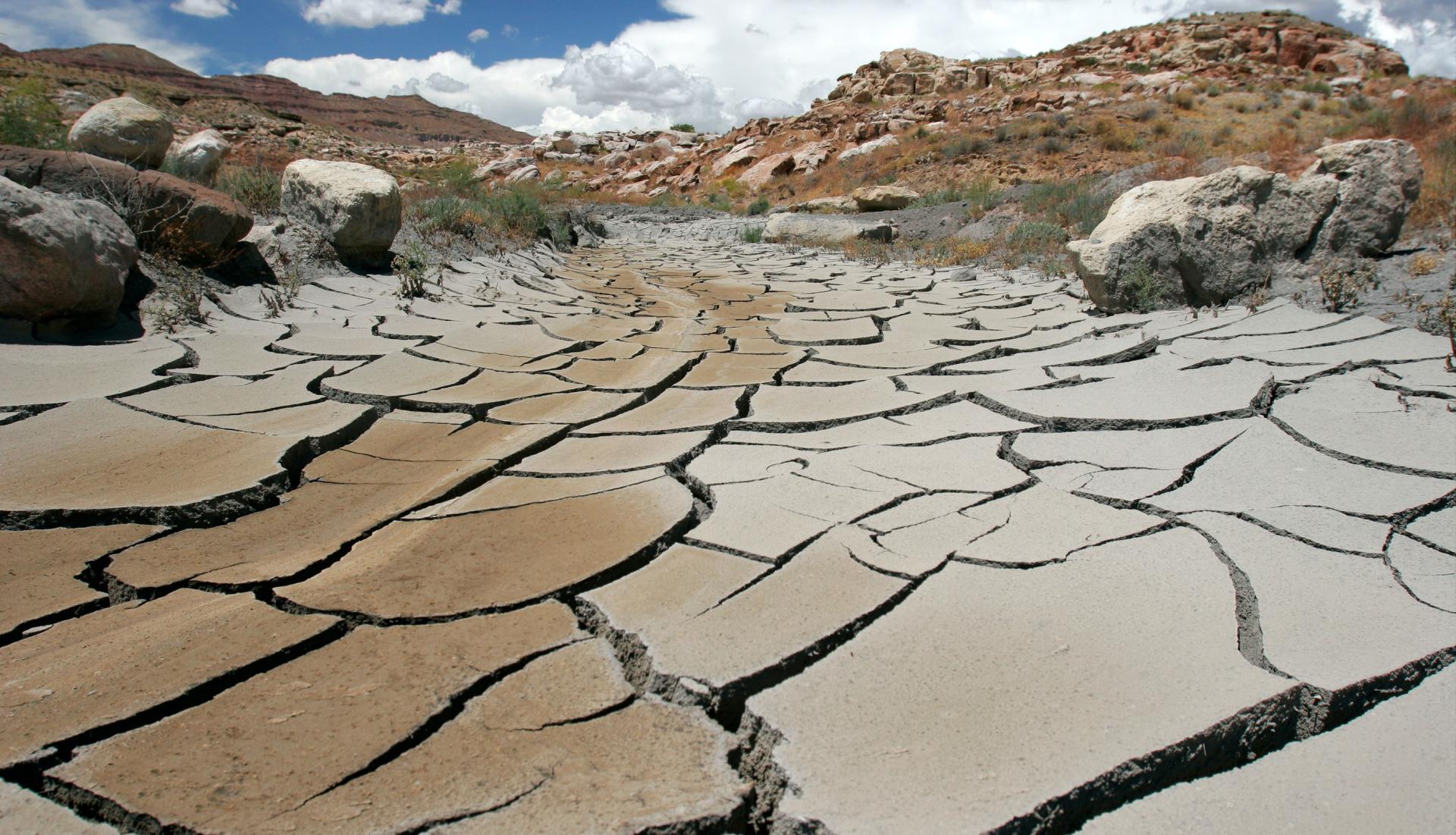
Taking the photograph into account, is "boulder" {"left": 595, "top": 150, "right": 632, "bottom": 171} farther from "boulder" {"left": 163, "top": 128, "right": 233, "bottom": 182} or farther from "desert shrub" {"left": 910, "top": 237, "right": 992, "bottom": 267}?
"boulder" {"left": 163, "top": 128, "right": 233, "bottom": 182}

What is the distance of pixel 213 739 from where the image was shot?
122cm

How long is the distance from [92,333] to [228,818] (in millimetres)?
3601

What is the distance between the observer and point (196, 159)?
20.3 feet

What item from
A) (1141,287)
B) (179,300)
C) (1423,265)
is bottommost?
(179,300)

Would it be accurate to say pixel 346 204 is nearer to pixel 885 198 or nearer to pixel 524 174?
pixel 885 198

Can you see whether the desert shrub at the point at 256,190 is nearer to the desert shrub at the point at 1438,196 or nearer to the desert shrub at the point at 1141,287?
the desert shrub at the point at 1141,287

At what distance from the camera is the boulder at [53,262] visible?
132 inches

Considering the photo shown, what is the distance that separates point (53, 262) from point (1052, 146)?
14.4 meters

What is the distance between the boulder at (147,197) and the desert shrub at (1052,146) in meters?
13.1

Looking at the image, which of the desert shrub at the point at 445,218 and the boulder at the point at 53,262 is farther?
the desert shrub at the point at 445,218

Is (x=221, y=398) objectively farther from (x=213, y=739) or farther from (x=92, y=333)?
(x=213, y=739)

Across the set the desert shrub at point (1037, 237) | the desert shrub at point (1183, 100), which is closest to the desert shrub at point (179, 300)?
the desert shrub at point (1037, 237)

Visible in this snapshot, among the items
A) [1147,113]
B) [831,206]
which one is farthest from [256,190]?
[1147,113]

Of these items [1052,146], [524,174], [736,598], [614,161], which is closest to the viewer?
[736,598]
